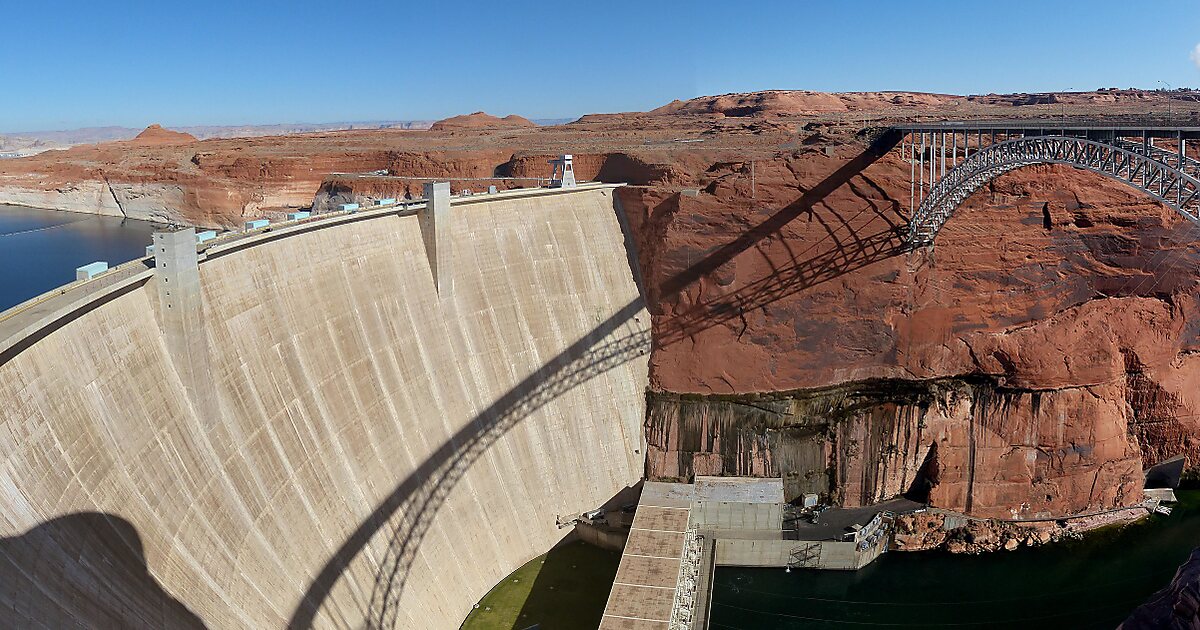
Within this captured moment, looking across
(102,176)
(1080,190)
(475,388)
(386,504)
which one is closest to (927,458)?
(1080,190)

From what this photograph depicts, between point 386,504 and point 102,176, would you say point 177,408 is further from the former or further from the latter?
point 102,176

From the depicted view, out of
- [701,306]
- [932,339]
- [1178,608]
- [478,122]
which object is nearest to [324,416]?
[701,306]

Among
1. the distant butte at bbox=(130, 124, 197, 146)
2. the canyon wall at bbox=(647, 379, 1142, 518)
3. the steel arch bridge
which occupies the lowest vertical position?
the canyon wall at bbox=(647, 379, 1142, 518)

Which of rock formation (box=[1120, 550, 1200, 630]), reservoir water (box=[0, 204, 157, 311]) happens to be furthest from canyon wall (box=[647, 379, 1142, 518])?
reservoir water (box=[0, 204, 157, 311])

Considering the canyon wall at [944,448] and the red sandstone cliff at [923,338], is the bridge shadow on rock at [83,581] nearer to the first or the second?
the red sandstone cliff at [923,338]

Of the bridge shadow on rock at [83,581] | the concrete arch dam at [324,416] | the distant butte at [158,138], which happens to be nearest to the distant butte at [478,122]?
the distant butte at [158,138]

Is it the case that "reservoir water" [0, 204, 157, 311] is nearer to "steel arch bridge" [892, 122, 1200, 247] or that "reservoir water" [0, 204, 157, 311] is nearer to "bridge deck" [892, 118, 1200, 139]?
"steel arch bridge" [892, 122, 1200, 247]
